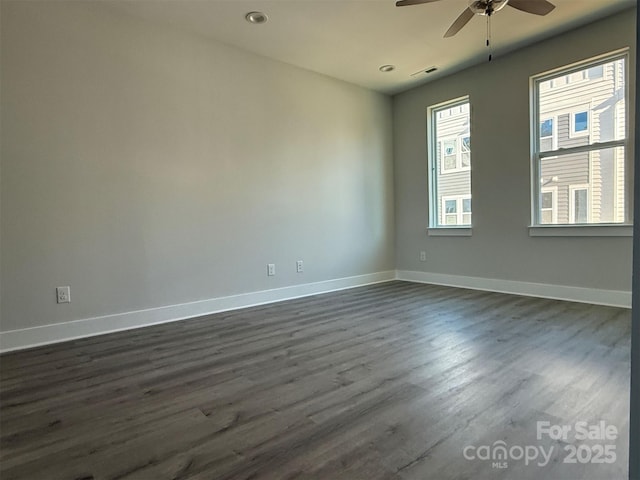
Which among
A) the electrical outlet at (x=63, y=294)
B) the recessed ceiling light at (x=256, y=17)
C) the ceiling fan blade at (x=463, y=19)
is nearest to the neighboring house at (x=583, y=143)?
the ceiling fan blade at (x=463, y=19)

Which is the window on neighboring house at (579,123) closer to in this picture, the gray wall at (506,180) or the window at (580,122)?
the window at (580,122)

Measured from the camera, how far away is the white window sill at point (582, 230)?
3366 mm

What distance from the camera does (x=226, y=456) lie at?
1.33 metres

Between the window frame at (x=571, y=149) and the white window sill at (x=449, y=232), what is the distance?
2.56 ft

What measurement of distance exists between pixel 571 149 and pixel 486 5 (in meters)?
1.95

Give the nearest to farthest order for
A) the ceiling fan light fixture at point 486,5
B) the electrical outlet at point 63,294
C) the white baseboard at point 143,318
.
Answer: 1. the ceiling fan light fixture at point 486,5
2. the white baseboard at point 143,318
3. the electrical outlet at point 63,294

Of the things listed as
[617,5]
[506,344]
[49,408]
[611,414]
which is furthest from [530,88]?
[49,408]

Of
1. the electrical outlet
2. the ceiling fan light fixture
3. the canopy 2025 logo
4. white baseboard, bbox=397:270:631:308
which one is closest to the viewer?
the canopy 2025 logo

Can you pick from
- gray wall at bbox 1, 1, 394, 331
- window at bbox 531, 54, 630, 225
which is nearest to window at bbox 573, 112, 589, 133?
window at bbox 531, 54, 630, 225

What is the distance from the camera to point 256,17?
319cm

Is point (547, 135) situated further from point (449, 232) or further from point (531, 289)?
point (531, 289)

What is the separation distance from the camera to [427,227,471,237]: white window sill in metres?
4.62

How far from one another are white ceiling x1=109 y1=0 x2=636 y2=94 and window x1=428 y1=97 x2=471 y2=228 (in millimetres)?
670

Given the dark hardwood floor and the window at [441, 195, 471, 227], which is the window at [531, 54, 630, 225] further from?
the dark hardwood floor
